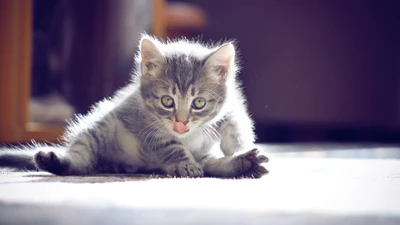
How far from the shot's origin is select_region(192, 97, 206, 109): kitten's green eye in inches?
67.9

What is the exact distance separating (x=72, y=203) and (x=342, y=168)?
119 cm

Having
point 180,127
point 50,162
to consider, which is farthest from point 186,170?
point 50,162

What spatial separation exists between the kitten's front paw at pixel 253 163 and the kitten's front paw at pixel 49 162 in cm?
52

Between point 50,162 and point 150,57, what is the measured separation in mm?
482

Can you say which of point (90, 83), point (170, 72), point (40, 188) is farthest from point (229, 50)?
point (90, 83)

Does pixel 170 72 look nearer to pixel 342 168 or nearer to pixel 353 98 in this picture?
pixel 342 168

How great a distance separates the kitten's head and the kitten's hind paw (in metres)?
0.33

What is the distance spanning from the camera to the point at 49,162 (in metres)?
1.56

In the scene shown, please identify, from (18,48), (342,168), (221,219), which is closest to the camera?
(221,219)

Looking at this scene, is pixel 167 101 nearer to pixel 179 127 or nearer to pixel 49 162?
pixel 179 127

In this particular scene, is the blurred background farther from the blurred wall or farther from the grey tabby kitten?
the grey tabby kitten

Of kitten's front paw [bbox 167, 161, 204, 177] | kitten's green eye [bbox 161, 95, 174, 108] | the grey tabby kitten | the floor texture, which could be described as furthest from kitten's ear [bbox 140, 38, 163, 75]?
the floor texture

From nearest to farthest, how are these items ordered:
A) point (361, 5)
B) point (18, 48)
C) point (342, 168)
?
point (342, 168) → point (18, 48) → point (361, 5)

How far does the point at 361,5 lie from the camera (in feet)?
15.4
